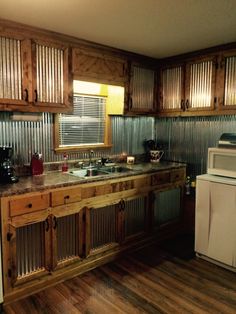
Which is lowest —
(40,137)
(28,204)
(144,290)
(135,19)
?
(144,290)

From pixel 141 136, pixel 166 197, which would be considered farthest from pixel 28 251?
pixel 141 136

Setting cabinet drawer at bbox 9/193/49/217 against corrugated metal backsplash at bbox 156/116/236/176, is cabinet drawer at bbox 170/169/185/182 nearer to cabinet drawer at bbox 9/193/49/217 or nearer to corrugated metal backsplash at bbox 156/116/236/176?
corrugated metal backsplash at bbox 156/116/236/176

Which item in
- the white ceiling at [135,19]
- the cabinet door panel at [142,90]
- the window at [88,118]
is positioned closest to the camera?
the white ceiling at [135,19]

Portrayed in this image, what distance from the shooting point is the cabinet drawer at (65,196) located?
2.52 meters

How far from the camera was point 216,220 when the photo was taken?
2.98 metres

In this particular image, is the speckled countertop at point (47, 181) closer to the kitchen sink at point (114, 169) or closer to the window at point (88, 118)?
the kitchen sink at point (114, 169)

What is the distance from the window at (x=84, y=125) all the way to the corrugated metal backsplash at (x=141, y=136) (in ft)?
0.42

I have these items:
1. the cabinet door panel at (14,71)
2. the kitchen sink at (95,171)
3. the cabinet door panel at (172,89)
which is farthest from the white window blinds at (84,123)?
the cabinet door panel at (172,89)

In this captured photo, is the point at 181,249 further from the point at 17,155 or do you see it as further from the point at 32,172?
the point at 17,155

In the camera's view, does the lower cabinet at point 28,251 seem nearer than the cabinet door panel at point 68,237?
Yes

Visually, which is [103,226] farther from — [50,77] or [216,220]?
[50,77]

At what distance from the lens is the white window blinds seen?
3.31 metres

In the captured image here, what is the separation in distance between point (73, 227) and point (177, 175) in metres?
1.69

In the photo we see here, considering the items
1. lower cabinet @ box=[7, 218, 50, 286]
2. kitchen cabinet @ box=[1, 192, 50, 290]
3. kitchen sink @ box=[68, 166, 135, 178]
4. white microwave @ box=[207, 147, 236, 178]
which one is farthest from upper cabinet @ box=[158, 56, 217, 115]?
lower cabinet @ box=[7, 218, 50, 286]
